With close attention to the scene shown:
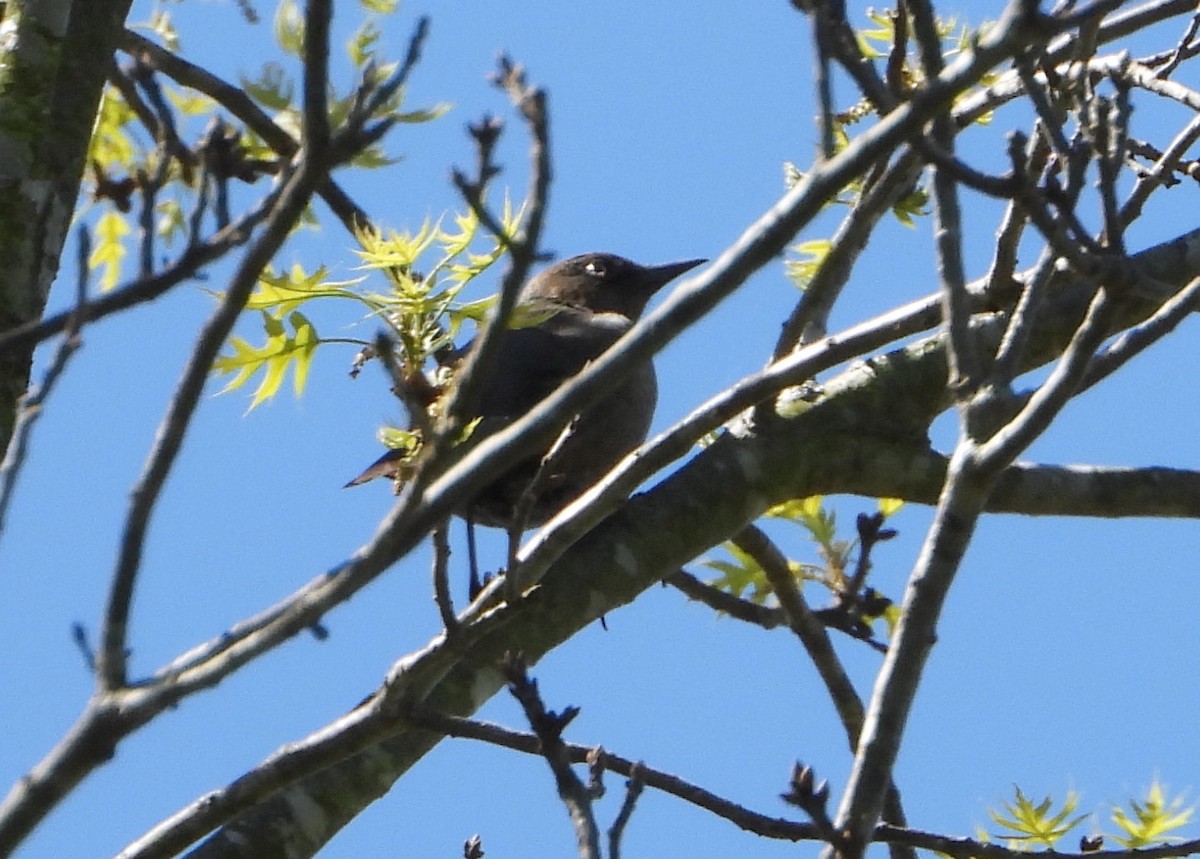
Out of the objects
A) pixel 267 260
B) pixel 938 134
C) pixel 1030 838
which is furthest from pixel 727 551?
pixel 267 260

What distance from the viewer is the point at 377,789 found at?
3.44 m

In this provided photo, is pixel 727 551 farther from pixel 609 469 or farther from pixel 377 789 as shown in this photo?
pixel 377 789

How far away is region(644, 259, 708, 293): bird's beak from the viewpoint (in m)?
7.23

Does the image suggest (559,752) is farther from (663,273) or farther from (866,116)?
(663,273)

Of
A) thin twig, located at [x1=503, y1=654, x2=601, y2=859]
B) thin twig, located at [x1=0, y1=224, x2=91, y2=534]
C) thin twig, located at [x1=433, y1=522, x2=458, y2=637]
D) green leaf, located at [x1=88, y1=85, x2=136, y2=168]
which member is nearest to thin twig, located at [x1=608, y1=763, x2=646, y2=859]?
thin twig, located at [x1=503, y1=654, x2=601, y2=859]

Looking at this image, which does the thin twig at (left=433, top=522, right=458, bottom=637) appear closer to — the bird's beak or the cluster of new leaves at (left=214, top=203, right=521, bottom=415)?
the cluster of new leaves at (left=214, top=203, right=521, bottom=415)

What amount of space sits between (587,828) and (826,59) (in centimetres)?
119

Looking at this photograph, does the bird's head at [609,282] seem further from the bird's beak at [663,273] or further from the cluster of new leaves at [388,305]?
the cluster of new leaves at [388,305]

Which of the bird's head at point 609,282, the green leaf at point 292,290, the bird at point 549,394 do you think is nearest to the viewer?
the green leaf at point 292,290

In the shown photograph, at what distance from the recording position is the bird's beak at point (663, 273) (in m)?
7.23

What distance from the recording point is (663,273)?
23.8 feet

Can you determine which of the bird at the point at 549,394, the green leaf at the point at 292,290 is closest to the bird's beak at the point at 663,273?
the bird at the point at 549,394

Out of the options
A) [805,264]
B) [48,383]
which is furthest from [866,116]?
[48,383]

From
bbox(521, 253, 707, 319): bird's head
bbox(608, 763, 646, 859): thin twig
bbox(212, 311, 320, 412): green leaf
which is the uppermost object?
bbox(521, 253, 707, 319): bird's head
